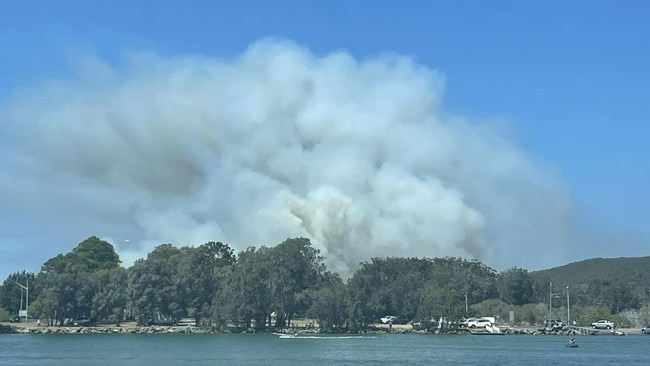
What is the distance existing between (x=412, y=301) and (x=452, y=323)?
13.8 metres

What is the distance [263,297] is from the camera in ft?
565

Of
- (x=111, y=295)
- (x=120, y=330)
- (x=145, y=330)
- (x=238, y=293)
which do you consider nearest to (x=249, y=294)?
(x=238, y=293)

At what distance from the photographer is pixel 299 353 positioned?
11394 cm

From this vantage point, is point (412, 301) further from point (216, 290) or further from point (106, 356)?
point (106, 356)

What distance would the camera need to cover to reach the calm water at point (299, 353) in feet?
329

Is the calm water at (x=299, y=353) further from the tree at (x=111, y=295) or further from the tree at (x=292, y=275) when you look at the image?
the tree at (x=111, y=295)

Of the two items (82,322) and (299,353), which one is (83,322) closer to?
(82,322)

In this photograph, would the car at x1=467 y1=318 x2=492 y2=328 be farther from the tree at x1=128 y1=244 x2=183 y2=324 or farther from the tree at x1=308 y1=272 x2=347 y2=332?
the tree at x1=128 y1=244 x2=183 y2=324

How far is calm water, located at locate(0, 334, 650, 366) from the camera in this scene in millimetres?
100312

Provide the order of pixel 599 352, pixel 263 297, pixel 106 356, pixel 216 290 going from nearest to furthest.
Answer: pixel 106 356
pixel 599 352
pixel 263 297
pixel 216 290

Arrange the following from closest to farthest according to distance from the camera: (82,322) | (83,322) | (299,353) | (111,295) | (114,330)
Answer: (299,353) → (114,330) → (111,295) → (82,322) → (83,322)

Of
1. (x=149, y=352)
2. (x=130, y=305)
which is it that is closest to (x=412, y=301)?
(x=130, y=305)

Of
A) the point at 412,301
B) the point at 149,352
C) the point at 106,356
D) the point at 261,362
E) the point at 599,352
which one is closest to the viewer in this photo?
the point at 261,362

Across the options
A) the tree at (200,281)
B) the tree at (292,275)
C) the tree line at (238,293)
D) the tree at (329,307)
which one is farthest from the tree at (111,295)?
the tree at (329,307)
